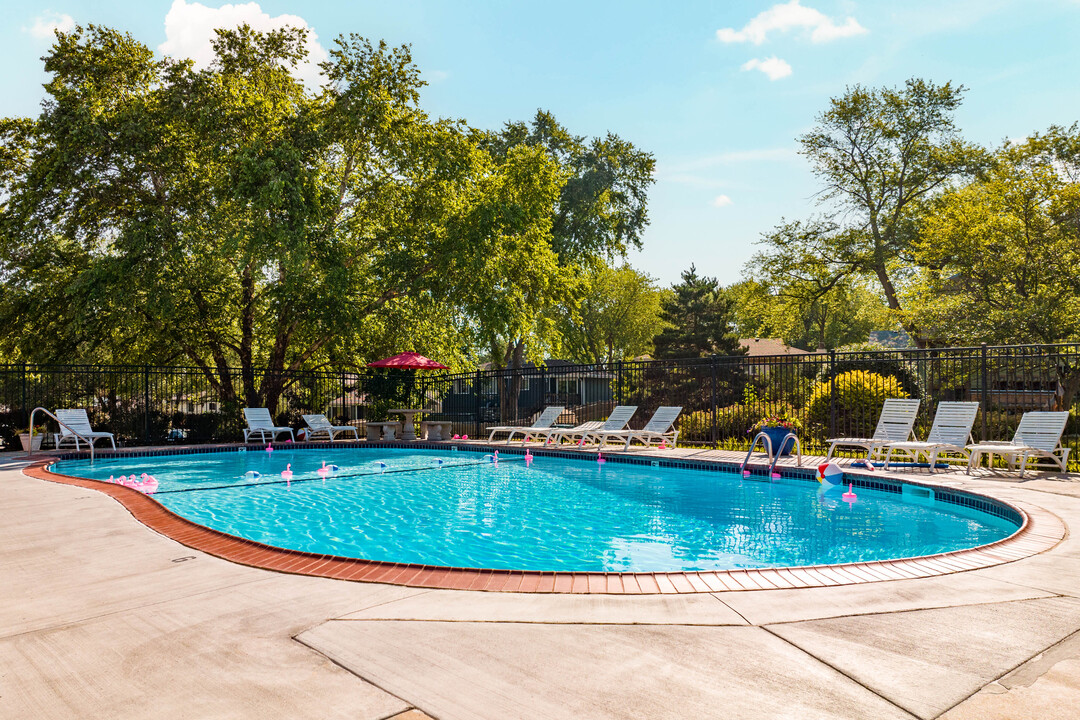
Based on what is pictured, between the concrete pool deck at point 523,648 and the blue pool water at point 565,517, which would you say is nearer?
the concrete pool deck at point 523,648

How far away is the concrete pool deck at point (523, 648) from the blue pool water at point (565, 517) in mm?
2095

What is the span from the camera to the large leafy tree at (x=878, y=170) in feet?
92.9

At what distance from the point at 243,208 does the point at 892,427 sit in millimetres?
15519

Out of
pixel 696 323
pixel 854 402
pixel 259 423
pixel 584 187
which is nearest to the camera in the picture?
pixel 854 402

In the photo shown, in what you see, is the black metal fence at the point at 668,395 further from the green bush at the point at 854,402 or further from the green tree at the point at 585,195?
the green tree at the point at 585,195

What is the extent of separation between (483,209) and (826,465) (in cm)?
1243

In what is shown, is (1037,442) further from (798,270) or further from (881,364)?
(798,270)

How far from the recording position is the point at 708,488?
9.59 m

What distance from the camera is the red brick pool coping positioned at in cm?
381

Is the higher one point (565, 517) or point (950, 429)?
point (950, 429)

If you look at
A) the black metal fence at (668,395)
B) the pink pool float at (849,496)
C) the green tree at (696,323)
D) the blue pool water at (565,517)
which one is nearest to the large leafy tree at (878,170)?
the green tree at (696,323)

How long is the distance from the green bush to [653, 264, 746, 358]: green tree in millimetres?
20163

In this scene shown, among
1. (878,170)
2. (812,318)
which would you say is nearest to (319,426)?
(878,170)

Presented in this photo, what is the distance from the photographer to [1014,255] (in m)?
19.2
